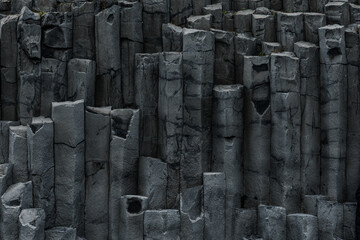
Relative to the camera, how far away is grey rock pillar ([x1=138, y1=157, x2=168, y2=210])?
1257 centimetres

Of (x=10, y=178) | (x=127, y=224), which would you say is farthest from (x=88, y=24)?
(x=127, y=224)

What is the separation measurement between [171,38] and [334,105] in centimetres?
426

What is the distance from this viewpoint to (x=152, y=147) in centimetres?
1302

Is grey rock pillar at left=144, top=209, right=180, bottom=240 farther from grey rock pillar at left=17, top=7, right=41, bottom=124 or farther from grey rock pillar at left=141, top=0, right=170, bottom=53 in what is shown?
grey rock pillar at left=141, top=0, right=170, bottom=53

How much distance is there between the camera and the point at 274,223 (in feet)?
41.0

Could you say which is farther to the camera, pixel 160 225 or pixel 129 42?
pixel 129 42

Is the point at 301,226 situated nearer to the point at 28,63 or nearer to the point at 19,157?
the point at 19,157

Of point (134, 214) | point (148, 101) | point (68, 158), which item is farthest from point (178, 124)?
point (68, 158)

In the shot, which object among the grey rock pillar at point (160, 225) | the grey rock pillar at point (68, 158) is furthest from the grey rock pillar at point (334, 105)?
the grey rock pillar at point (68, 158)

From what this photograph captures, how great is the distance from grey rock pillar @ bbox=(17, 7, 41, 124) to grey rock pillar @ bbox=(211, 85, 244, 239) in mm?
4283

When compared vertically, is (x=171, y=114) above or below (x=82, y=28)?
below

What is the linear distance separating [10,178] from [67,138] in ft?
5.16

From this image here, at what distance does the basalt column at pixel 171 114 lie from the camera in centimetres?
1255

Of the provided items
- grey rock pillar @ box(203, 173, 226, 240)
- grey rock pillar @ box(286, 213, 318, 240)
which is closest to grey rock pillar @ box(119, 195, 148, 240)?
grey rock pillar @ box(203, 173, 226, 240)
